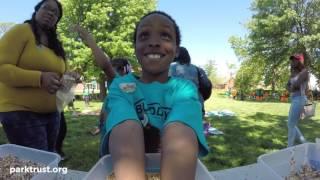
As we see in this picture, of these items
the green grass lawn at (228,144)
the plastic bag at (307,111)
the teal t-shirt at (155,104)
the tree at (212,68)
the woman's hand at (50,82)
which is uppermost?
the tree at (212,68)

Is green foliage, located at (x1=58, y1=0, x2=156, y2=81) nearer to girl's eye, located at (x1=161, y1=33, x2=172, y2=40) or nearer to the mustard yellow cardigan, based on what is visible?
the mustard yellow cardigan

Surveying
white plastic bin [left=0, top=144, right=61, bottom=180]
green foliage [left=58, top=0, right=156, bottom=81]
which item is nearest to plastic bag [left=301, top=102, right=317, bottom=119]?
white plastic bin [left=0, top=144, right=61, bottom=180]

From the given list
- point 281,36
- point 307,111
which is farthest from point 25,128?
point 281,36

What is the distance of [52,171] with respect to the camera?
1.75 metres

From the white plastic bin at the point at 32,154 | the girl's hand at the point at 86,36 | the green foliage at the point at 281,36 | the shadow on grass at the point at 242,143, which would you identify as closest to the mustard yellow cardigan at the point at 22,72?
the girl's hand at the point at 86,36

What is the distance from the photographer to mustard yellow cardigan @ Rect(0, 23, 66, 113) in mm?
2377

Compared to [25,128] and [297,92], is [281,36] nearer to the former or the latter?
[297,92]

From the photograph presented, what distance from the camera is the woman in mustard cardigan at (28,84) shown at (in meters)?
2.38

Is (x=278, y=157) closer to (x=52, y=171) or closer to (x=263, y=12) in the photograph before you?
(x=52, y=171)

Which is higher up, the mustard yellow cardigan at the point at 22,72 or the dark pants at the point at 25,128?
the mustard yellow cardigan at the point at 22,72

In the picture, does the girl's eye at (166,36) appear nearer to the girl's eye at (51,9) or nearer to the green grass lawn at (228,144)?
the girl's eye at (51,9)

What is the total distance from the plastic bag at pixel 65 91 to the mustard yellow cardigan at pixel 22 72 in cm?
7

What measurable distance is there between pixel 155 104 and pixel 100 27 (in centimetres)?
2404

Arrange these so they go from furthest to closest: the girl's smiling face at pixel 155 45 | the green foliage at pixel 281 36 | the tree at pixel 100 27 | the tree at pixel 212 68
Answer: the tree at pixel 212 68 → the green foliage at pixel 281 36 → the tree at pixel 100 27 → the girl's smiling face at pixel 155 45
